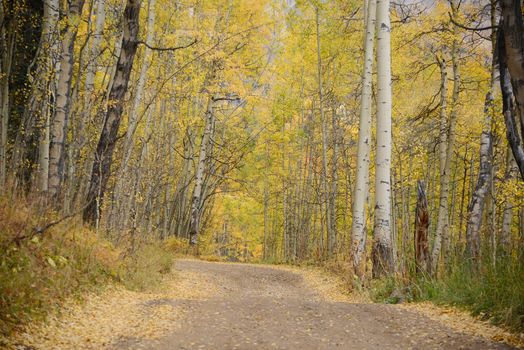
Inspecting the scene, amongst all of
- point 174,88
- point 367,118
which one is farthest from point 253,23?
point 367,118

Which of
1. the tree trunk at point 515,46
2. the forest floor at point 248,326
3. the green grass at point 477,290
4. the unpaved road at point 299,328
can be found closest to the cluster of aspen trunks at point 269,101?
the tree trunk at point 515,46

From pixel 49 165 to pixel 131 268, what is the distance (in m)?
2.34

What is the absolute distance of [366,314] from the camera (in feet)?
18.9

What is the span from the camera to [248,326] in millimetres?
5211

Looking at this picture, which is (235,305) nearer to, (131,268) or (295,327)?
(295,327)

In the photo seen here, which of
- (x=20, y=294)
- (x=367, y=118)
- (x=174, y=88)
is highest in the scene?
(x=174, y=88)

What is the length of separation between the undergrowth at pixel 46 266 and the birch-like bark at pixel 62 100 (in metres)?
1.31

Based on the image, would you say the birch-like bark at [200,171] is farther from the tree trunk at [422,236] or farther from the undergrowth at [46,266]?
the tree trunk at [422,236]

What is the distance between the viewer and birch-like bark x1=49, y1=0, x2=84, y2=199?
7.74 meters

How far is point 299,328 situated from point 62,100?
5.57m

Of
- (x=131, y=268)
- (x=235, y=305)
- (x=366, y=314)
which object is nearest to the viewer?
(x=366, y=314)

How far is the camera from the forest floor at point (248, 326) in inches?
175

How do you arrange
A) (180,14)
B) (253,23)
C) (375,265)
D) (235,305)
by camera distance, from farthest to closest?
(253,23) < (180,14) < (375,265) < (235,305)

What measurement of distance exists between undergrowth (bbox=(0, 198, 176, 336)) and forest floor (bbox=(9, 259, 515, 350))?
0.20 m
